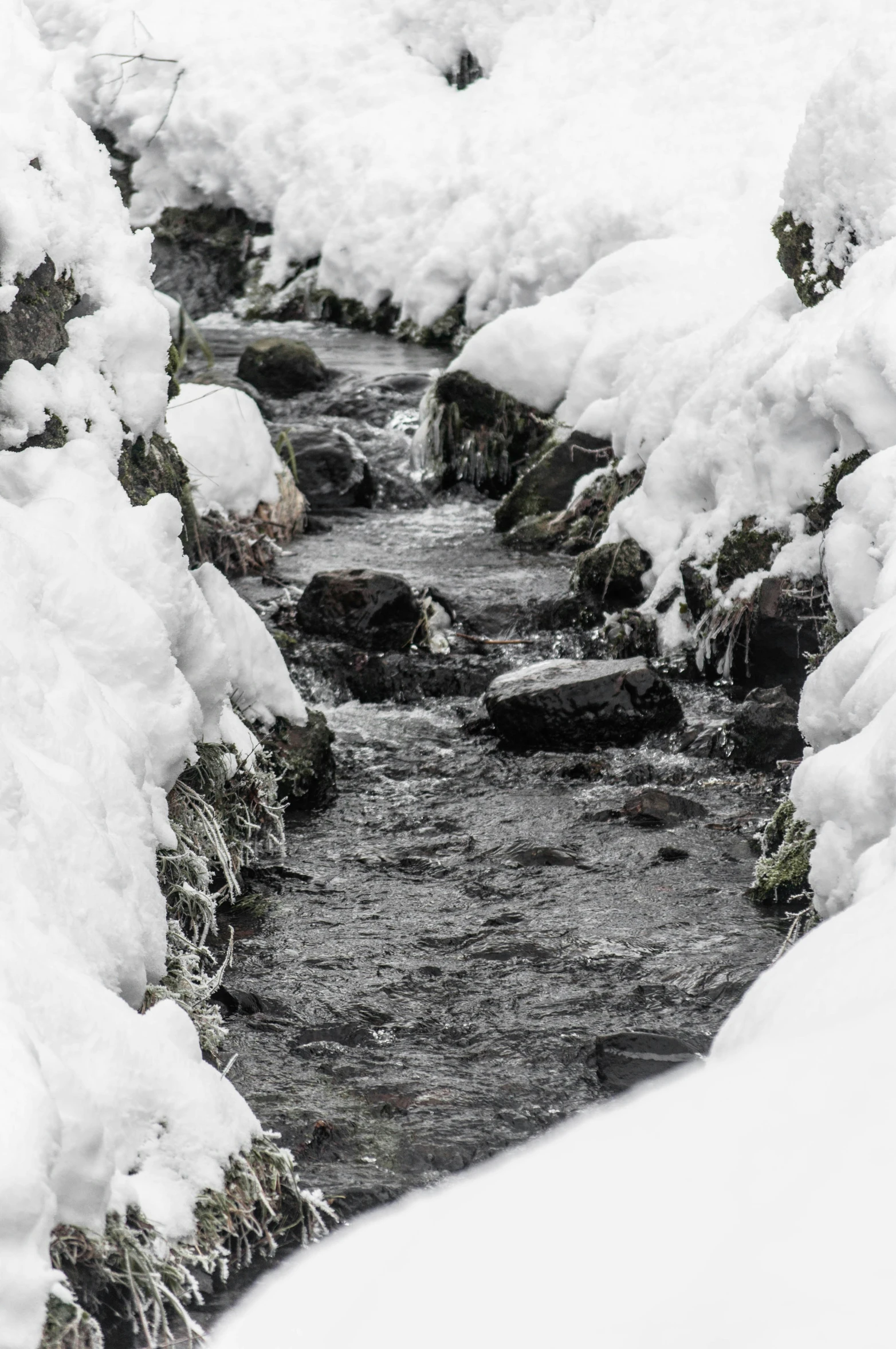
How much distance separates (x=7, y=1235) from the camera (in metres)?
2.05

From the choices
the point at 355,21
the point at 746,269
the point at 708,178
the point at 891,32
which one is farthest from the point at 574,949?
the point at 355,21

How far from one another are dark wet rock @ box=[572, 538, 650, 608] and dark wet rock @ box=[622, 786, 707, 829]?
2220mm

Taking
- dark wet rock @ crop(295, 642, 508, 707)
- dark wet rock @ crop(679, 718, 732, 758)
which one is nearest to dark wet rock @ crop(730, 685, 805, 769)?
dark wet rock @ crop(679, 718, 732, 758)

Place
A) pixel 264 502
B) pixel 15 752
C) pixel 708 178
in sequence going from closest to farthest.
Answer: pixel 15 752, pixel 264 502, pixel 708 178

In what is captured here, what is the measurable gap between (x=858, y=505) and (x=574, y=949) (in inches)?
90.2

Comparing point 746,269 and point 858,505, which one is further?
point 746,269

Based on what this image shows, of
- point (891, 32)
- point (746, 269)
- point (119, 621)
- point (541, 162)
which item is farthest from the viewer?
point (541, 162)

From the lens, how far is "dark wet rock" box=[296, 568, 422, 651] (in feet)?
22.9

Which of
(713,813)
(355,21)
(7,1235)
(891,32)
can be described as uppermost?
(355,21)

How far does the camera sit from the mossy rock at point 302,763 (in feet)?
17.6

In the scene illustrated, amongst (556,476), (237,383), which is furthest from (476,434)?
(237,383)

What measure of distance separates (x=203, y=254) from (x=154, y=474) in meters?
12.8

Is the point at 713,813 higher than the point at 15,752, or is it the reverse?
the point at 15,752

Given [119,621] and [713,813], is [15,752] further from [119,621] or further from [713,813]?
[713,813]
